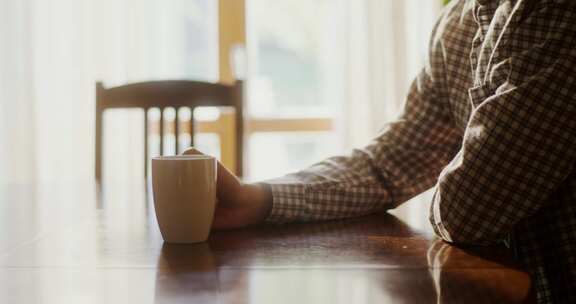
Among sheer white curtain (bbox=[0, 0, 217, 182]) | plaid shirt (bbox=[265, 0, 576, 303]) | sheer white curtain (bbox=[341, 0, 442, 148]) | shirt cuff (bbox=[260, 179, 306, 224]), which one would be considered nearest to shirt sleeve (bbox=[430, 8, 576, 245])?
plaid shirt (bbox=[265, 0, 576, 303])

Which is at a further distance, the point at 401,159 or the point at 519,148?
the point at 401,159

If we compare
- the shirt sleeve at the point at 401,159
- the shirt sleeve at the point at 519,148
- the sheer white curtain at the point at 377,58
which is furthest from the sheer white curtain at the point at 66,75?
the shirt sleeve at the point at 519,148

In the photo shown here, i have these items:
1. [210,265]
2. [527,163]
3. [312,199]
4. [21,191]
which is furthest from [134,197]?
[527,163]

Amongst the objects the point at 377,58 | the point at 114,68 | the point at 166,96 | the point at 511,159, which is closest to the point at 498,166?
the point at 511,159

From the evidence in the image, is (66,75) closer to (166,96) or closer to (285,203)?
(166,96)

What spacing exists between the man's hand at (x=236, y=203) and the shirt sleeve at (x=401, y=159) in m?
0.06

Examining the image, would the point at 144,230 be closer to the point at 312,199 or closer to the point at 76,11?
the point at 312,199

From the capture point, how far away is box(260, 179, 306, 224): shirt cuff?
81 cm

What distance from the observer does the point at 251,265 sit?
576 millimetres

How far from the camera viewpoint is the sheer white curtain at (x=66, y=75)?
2.76 m

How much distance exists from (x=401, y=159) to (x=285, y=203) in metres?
0.23

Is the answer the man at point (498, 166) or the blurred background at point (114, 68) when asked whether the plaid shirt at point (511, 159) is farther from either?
the blurred background at point (114, 68)

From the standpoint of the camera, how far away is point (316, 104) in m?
2.97

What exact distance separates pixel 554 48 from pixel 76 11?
8.12 ft
